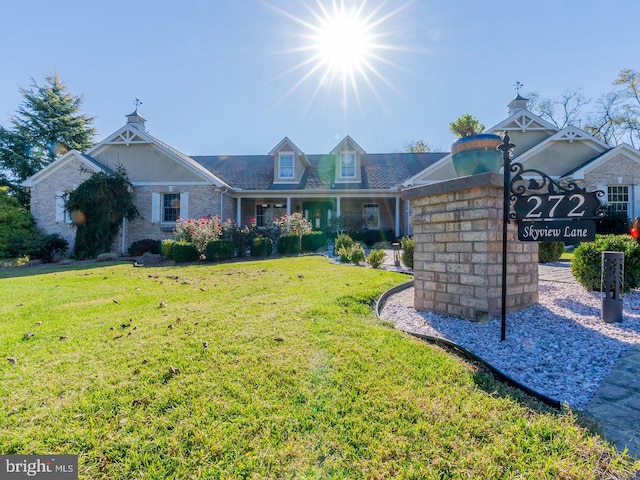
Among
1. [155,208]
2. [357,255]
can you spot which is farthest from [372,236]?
[155,208]

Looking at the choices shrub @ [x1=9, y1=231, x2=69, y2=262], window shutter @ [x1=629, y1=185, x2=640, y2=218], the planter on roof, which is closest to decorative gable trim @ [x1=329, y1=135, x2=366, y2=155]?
window shutter @ [x1=629, y1=185, x2=640, y2=218]

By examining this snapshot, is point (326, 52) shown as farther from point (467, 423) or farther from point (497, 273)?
point (467, 423)

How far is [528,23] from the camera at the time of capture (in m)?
A: 7.95

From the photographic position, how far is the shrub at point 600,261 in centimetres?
456

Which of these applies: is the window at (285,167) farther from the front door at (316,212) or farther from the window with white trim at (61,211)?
the window with white trim at (61,211)

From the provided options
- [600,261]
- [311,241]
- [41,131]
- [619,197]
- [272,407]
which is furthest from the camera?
[41,131]

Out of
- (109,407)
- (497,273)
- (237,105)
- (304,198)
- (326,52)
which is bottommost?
(109,407)

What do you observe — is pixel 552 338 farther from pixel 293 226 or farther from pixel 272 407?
pixel 293 226

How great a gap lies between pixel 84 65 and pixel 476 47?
12.7 m

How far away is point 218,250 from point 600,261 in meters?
10.1

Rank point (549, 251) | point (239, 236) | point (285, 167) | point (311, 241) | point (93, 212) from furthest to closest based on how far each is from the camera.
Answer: point (285, 167) < point (93, 212) < point (311, 241) < point (239, 236) < point (549, 251)

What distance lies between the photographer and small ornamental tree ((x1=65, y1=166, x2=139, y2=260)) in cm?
1395

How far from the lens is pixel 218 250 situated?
1095 centimetres

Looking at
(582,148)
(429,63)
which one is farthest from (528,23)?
(582,148)
